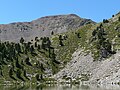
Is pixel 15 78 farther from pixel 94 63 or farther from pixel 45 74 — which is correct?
pixel 94 63

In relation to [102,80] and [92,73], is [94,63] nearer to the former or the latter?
[92,73]

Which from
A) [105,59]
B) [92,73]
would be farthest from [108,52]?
[92,73]

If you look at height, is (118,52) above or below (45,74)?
above

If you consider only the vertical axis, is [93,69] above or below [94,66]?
below

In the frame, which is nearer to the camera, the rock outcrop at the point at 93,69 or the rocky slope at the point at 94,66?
the rock outcrop at the point at 93,69

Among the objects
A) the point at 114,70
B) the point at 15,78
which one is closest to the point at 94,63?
the point at 114,70

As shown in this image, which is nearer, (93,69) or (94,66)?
(93,69)

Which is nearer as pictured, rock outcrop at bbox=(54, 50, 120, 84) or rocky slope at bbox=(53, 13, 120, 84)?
rock outcrop at bbox=(54, 50, 120, 84)

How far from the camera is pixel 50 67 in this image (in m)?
193

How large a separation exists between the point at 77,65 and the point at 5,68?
47466 mm

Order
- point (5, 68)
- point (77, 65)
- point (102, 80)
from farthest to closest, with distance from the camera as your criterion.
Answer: point (5, 68), point (77, 65), point (102, 80)

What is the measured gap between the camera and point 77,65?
181375 mm

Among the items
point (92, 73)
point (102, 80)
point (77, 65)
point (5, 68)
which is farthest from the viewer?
point (5, 68)

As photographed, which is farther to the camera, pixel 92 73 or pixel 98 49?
pixel 98 49
